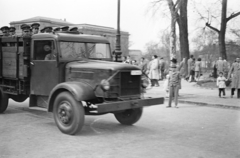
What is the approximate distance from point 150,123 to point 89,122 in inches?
62.8

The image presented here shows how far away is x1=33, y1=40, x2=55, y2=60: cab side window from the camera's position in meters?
7.55

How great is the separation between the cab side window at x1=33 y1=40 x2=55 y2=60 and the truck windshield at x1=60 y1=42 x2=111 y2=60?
310 mm

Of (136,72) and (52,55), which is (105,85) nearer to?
(136,72)

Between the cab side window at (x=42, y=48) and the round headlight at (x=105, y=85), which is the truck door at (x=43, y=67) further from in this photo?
the round headlight at (x=105, y=85)

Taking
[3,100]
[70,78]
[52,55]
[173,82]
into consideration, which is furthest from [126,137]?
[173,82]

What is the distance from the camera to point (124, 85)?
682cm

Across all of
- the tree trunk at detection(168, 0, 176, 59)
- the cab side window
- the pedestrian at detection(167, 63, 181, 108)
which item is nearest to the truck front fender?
the cab side window

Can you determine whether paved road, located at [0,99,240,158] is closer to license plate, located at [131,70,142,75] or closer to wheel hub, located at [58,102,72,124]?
wheel hub, located at [58,102,72,124]

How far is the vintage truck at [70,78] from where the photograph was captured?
6562mm

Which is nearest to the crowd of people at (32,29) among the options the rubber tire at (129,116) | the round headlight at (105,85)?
the round headlight at (105,85)

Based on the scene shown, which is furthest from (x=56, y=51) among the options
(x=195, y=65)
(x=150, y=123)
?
(x=195, y=65)

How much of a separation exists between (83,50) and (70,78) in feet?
3.03

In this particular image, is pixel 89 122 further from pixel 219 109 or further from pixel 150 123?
A: pixel 219 109

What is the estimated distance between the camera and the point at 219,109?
421 inches
